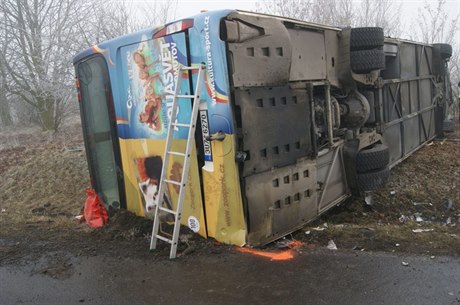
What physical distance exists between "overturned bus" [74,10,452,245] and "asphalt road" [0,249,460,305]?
617mm

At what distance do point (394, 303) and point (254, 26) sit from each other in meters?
2.89

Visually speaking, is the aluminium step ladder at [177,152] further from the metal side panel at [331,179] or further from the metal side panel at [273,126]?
the metal side panel at [331,179]

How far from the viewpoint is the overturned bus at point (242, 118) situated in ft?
14.4

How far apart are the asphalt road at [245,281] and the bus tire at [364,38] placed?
10.5 ft

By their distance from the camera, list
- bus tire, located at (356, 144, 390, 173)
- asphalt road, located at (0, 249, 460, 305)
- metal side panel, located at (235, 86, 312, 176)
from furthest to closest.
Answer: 1. bus tire, located at (356, 144, 390, 173)
2. metal side panel, located at (235, 86, 312, 176)
3. asphalt road, located at (0, 249, 460, 305)

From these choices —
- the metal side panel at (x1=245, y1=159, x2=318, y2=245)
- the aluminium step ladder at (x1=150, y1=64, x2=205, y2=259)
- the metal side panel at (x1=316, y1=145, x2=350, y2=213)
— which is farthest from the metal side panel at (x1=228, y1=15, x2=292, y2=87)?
the metal side panel at (x1=316, y1=145, x2=350, y2=213)

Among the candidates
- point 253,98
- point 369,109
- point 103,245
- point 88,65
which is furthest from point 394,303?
point 88,65

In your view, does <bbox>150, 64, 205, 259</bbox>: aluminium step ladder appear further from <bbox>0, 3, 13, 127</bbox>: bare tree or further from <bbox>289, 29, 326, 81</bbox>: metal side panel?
<bbox>0, 3, 13, 127</bbox>: bare tree

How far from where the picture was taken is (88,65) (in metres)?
5.88

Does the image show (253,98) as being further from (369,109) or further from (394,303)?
(369,109)

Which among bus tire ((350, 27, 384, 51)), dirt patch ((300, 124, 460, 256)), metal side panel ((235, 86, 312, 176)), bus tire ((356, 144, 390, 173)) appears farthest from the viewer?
bus tire ((356, 144, 390, 173))

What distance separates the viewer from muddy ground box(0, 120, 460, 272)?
183 inches

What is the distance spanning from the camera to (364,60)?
20.4ft

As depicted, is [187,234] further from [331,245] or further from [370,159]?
[370,159]
